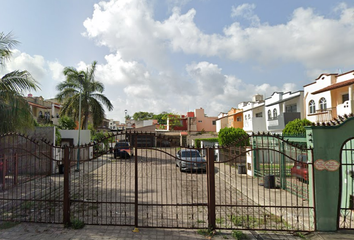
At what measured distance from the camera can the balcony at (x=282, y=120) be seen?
20438mm

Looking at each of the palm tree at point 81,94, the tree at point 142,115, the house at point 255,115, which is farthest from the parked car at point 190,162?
the tree at point 142,115

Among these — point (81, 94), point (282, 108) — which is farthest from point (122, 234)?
point (282, 108)

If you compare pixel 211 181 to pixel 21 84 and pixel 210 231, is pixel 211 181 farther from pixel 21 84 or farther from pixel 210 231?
pixel 21 84

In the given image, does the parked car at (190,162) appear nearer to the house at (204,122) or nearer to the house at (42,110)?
the house at (42,110)

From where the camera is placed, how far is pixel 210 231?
4.86m

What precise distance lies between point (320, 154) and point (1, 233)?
7.66 metres

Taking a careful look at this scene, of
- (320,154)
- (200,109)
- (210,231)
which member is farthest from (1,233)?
(200,109)

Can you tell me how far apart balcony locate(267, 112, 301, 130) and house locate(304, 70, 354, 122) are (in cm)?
115

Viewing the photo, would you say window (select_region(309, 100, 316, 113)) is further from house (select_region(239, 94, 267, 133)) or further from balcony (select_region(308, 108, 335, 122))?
house (select_region(239, 94, 267, 133))

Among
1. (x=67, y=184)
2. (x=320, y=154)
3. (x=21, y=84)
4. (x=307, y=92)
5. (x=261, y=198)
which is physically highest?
(x=307, y=92)

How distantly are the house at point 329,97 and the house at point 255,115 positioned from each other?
22.5ft

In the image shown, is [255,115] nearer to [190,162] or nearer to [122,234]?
[190,162]

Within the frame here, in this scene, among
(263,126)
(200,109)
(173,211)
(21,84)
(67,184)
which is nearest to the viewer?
(67,184)

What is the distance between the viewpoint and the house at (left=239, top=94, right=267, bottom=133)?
86.4 feet
